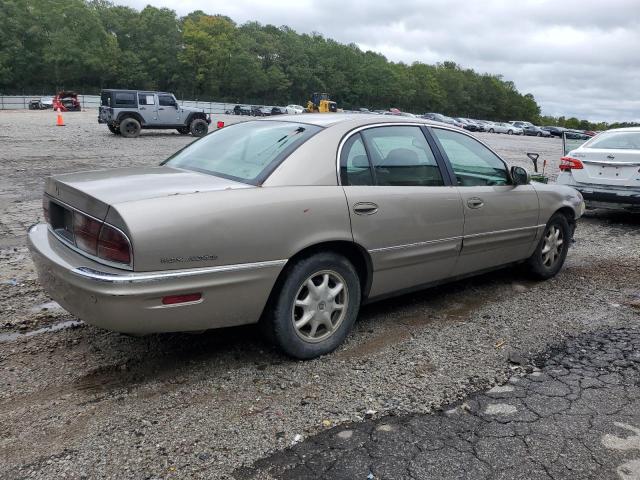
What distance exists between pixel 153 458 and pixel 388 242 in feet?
A: 6.55

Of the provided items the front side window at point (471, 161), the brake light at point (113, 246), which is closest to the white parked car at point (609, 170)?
the front side window at point (471, 161)

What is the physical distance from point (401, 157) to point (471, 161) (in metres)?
0.86

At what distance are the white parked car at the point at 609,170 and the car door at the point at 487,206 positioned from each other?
3925 millimetres

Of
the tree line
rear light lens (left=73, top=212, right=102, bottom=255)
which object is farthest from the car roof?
the tree line

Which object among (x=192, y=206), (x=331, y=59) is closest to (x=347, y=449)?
(x=192, y=206)

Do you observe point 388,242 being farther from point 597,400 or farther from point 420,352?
point 597,400

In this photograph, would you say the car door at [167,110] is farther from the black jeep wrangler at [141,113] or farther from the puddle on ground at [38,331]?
the puddle on ground at [38,331]

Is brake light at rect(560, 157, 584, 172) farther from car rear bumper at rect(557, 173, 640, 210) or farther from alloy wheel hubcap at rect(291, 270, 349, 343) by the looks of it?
alloy wheel hubcap at rect(291, 270, 349, 343)

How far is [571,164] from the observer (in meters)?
8.57

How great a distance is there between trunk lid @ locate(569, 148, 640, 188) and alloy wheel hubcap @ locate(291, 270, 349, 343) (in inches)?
245

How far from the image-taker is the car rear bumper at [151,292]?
9.05ft

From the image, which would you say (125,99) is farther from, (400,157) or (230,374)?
(230,374)

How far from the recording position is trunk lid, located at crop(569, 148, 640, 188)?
7.92 meters

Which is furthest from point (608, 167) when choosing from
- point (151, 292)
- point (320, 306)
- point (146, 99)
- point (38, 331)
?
point (146, 99)
